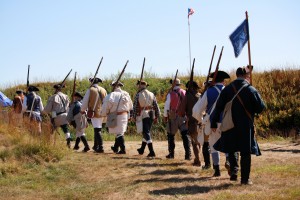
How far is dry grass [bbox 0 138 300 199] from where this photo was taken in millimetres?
8336

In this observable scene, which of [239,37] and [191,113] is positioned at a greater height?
[239,37]

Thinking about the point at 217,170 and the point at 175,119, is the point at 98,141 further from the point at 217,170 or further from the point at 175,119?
the point at 217,170

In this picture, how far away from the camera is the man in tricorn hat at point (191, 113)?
37.3ft

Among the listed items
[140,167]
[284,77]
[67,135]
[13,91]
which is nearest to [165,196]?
[140,167]

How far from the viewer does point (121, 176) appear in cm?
1054

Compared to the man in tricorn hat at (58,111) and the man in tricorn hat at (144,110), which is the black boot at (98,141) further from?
the man in tricorn hat at (144,110)

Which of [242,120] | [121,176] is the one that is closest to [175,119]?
[121,176]

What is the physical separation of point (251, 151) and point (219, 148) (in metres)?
0.71

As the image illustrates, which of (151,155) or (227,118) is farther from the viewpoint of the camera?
(151,155)

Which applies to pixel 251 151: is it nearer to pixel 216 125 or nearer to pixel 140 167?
pixel 216 125

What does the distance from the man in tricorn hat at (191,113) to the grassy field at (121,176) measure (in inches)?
17.6

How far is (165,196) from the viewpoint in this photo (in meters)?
8.16

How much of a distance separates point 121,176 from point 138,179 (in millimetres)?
714

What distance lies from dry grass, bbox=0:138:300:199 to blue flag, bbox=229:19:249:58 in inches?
113
